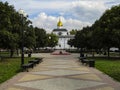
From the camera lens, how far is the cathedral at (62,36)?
169 meters

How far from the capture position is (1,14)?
3597 centimetres

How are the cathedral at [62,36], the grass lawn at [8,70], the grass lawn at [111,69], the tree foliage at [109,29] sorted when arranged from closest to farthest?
1. the grass lawn at [8,70]
2. the grass lawn at [111,69]
3. the tree foliage at [109,29]
4. the cathedral at [62,36]

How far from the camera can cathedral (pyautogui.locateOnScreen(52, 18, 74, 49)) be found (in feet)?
555

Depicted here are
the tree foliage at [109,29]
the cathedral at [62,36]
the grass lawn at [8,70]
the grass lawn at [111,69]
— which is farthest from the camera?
the cathedral at [62,36]

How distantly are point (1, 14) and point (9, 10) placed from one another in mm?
2128

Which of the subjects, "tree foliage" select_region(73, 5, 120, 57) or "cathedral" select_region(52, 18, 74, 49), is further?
"cathedral" select_region(52, 18, 74, 49)

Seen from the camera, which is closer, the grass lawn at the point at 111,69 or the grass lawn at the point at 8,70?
the grass lawn at the point at 8,70

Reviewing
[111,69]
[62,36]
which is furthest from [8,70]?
[62,36]

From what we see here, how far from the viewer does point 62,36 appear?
17238cm

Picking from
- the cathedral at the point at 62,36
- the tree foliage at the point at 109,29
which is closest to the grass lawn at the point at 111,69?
the tree foliage at the point at 109,29

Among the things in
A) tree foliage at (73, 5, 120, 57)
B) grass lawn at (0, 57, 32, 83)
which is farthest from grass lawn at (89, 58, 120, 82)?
tree foliage at (73, 5, 120, 57)

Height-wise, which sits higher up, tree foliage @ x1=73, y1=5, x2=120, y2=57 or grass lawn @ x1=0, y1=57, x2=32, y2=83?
tree foliage @ x1=73, y1=5, x2=120, y2=57

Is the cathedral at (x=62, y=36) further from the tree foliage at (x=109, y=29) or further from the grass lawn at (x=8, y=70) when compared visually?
the grass lawn at (x=8, y=70)

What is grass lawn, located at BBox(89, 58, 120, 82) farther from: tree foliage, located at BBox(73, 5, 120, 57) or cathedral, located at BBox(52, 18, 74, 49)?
cathedral, located at BBox(52, 18, 74, 49)
